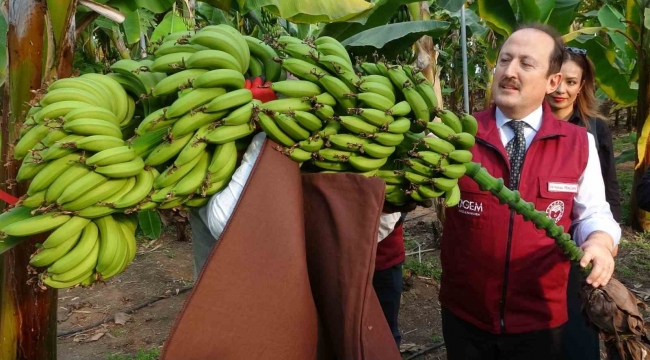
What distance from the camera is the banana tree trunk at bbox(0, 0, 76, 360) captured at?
4.56 ft

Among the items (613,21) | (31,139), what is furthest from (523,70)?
(613,21)

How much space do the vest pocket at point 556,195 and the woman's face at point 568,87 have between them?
0.89m

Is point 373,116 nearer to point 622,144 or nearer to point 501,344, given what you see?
point 501,344

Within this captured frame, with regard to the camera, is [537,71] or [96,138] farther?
[537,71]

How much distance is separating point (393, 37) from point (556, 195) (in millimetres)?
1078

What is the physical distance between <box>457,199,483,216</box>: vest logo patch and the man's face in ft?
1.15

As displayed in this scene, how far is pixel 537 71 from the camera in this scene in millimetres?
1693

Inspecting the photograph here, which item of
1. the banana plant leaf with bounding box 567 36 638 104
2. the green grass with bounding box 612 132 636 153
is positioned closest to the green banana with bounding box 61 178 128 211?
the banana plant leaf with bounding box 567 36 638 104

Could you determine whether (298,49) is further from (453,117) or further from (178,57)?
(453,117)

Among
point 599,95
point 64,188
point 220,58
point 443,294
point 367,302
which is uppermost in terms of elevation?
point 599,95

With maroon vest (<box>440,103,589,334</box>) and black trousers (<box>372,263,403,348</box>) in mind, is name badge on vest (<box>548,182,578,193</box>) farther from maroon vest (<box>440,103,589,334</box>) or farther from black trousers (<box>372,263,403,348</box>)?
black trousers (<box>372,263,403,348</box>)

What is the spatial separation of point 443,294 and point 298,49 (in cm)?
126

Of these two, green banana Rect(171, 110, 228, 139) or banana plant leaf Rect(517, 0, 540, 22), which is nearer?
green banana Rect(171, 110, 228, 139)

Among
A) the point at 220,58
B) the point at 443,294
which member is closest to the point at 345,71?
the point at 220,58
